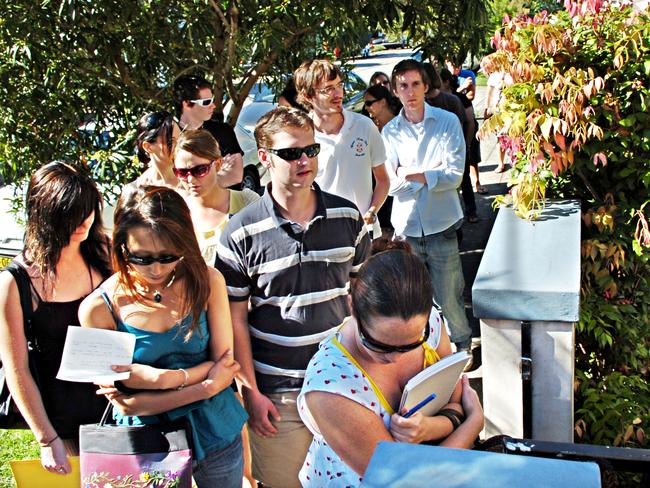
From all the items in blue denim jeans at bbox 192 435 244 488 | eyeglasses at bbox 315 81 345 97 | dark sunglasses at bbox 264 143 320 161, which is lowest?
blue denim jeans at bbox 192 435 244 488

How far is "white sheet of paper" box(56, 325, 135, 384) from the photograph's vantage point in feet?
8.78

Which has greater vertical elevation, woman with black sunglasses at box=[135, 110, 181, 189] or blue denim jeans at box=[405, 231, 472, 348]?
woman with black sunglasses at box=[135, 110, 181, 189]

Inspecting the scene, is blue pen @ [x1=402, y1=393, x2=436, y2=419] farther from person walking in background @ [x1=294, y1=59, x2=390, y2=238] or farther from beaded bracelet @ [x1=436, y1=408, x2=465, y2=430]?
person walking in background @ [x1=294, y1=59, x2=390, y2=238]

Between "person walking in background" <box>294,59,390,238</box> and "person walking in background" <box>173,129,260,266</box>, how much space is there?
3.28 feet

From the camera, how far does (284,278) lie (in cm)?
309

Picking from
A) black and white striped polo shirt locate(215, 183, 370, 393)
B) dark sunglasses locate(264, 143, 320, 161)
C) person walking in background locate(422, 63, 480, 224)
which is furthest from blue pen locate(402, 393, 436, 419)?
person walking in background locate(422, 63, 480, 224)

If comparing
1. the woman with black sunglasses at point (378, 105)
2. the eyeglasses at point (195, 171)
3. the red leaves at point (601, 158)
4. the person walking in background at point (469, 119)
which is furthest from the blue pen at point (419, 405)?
the person walking in background at point (469, 119)

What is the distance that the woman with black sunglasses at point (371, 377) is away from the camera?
2086mm

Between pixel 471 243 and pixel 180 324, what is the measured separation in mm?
5351

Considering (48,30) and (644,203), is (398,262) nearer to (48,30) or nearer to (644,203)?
(644,203)

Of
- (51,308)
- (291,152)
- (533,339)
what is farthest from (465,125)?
(51,308)

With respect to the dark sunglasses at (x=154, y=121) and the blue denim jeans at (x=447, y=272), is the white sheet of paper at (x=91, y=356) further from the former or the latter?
the blue denim jeans at (x=447, y=272)

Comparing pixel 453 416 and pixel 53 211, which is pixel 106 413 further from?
pixel 453 416

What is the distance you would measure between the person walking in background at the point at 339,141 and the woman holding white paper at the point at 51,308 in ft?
6.03
